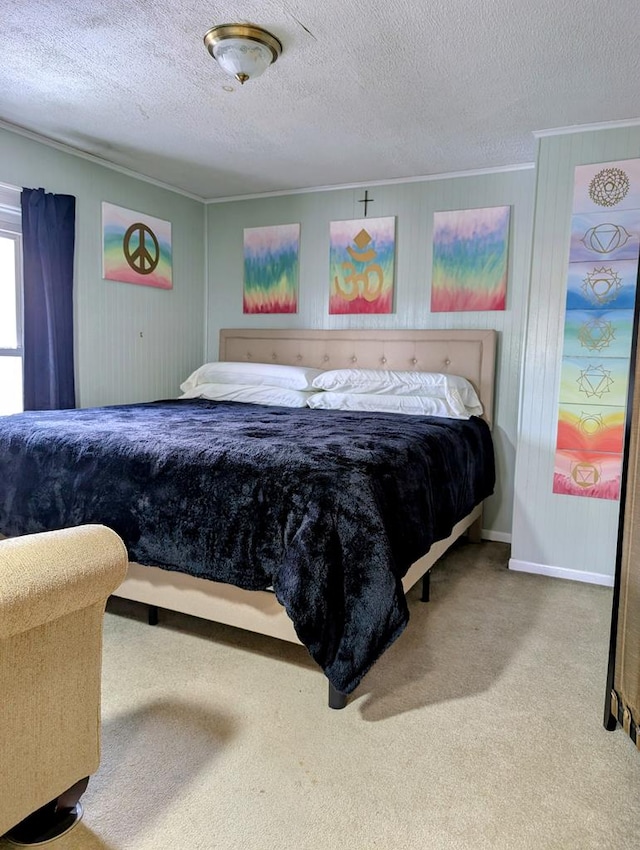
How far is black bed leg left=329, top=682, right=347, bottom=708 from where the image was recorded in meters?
1.88

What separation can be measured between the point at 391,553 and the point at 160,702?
0.93m

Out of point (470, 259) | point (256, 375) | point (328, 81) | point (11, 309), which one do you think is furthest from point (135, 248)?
point (470, 259)

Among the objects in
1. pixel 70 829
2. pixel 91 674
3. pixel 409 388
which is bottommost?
pixel 70 829

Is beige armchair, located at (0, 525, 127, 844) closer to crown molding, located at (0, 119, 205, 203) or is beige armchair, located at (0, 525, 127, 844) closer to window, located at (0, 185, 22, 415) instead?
window, located at (0, 185, 22, 415)

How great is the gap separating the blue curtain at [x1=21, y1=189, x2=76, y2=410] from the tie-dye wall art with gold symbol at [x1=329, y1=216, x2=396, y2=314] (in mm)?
1752

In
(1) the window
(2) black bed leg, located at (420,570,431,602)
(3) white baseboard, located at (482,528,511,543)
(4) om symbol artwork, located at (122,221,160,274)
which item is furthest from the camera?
(4) om symbol artwork, located at (122,221,160,274)

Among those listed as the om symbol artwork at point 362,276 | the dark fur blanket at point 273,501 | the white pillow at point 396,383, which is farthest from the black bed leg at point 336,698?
the om symbol artwork at point 362,276

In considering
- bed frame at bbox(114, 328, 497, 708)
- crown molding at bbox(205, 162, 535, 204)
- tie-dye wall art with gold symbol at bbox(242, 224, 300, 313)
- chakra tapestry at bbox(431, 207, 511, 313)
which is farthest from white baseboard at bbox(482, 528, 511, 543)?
crown molding at bbox(205, 162, 535, 204)

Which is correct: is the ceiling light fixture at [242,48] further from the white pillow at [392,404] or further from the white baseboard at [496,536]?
the white baseboard at [496,536]

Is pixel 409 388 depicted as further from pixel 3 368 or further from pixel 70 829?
pixel 70 829

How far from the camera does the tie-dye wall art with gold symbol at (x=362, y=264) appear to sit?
3.95 m

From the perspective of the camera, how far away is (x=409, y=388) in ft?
11.5

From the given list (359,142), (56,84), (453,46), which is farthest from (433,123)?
(56,84)

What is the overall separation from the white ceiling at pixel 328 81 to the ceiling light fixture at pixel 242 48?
45 mm
